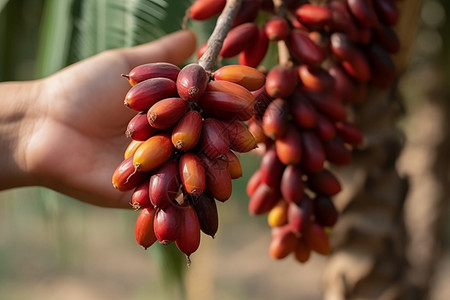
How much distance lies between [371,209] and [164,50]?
2.43ft

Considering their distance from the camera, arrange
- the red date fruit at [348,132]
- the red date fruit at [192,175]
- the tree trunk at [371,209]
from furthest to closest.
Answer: the tree trunk at [371,209] → the red date fruit at [348,132] → the red date fruit at [192,175]

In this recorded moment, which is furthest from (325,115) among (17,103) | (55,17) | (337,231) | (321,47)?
(55,17)

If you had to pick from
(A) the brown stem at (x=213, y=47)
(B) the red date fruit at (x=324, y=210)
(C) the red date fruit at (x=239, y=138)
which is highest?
(A) the brown stem at (x=213, y=47)

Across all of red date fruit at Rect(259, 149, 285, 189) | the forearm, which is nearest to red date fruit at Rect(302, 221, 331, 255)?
red date fruit at Rect(259, 149, 285, 189)

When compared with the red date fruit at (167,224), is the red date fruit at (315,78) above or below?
below

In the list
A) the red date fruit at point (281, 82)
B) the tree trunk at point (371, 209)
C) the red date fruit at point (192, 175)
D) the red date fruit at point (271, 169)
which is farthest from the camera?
the tree trunk at point (371, 209)

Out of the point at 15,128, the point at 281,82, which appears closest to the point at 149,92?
the point at 281,82

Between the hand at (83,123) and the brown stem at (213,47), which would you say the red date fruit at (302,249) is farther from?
the brown stem at (213,47)

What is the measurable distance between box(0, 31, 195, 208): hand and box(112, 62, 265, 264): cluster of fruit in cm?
67

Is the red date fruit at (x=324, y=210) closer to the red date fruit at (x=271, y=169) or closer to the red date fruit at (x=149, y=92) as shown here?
the red date fruit at (x=271, y=169)

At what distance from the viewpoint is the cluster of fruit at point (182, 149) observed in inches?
26.9

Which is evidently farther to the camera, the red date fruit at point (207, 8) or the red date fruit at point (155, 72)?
the red date fruit at point (207, 8)

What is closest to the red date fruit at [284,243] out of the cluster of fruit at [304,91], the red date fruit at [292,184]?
the cluster of fruit at [304,91]

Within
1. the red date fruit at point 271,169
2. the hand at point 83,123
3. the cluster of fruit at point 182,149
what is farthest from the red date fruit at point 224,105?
the hand at point 83,123
